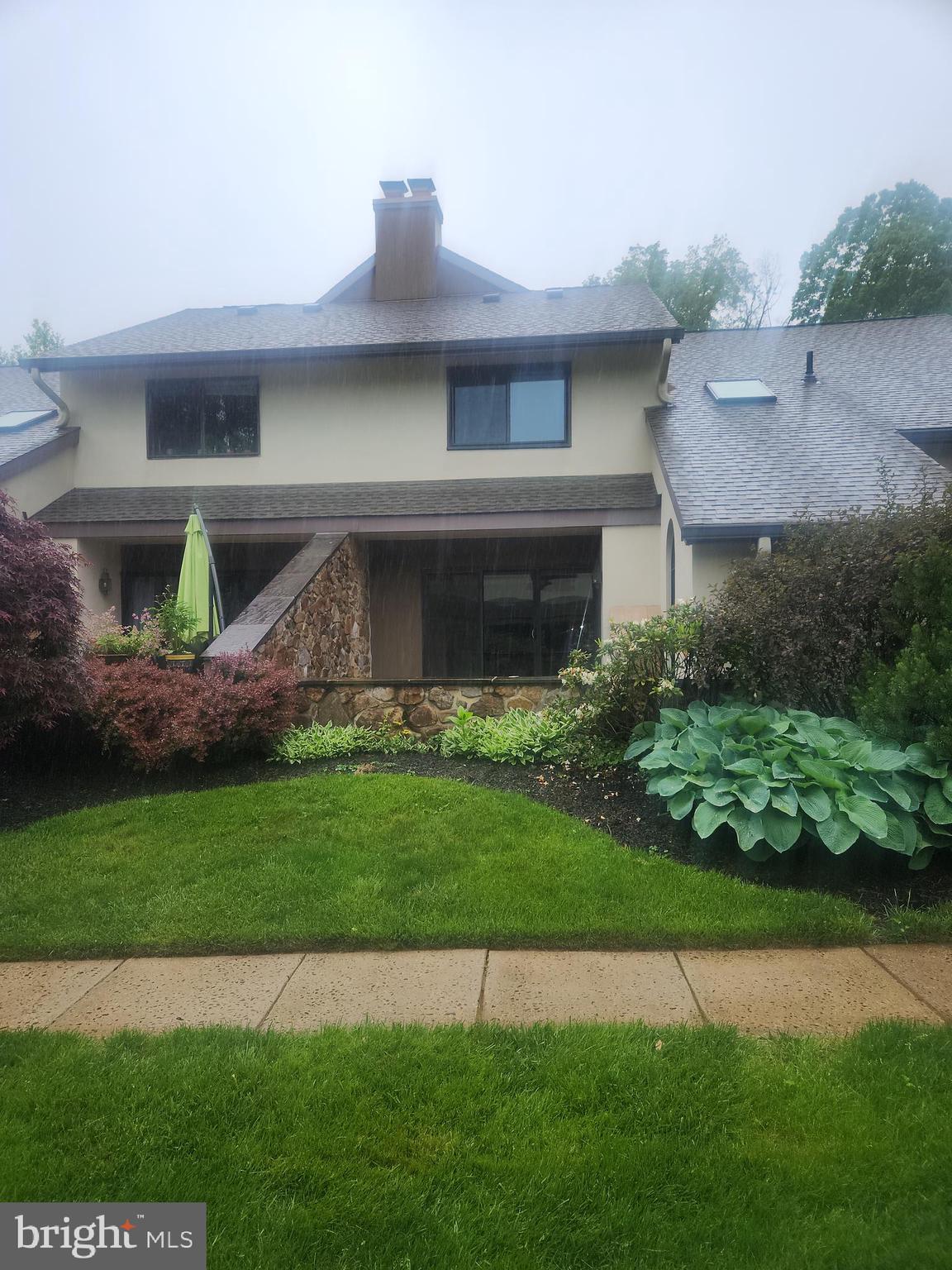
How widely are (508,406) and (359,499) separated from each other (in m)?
2.60

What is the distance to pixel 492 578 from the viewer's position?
13.0 metres

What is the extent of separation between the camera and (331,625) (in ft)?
35.6

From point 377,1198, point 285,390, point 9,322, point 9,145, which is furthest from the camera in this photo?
point 9,322

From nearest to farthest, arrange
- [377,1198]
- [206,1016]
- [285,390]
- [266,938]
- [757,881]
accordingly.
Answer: [377,1198] < [206,1016] < [266,938] < [757,881] < [285,390]

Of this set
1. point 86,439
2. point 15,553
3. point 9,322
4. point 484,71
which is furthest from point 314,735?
point 9,322

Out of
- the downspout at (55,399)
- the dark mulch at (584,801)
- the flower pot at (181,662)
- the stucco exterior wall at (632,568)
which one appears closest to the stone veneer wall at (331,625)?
the flower pot at (181,662)

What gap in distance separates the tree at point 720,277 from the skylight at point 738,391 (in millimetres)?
20909

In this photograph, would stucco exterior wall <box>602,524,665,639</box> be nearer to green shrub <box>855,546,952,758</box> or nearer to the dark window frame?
the dark window frame

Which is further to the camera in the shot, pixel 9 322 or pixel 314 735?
pixel 9 322

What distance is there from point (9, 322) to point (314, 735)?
144ft

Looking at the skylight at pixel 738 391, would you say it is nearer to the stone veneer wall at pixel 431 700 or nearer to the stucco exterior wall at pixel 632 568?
the stucco exterior wall at pixel 632 568

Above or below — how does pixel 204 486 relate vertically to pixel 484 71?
below

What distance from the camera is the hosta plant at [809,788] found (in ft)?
15.1

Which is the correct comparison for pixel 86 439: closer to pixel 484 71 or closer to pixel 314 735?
pixel 314 735
